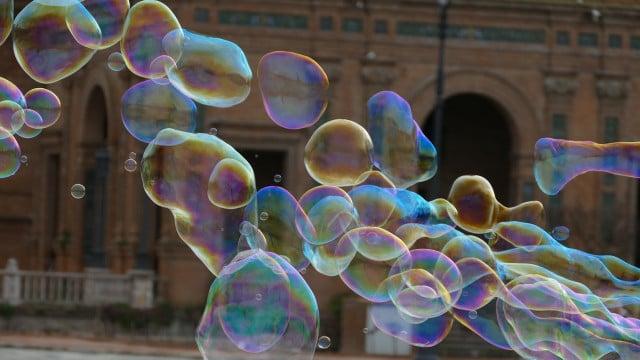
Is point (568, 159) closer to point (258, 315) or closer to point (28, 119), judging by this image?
point (258, 315)

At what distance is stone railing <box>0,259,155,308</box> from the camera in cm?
3119

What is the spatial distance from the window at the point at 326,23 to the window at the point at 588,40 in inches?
243

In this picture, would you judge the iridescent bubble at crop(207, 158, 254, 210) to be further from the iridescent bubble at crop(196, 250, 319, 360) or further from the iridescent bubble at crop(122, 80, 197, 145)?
the iridescent bubble at crop(196, 250, 319, 360)

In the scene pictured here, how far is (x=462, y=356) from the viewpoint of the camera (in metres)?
29.3

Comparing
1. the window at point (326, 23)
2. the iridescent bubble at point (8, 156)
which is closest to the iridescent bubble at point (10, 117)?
the iridescent bubble at point (8, 156)

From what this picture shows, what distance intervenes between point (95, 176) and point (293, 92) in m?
21.6

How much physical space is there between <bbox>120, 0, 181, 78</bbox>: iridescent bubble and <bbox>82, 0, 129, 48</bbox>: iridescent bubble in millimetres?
66

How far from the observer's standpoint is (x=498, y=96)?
33.2 meters

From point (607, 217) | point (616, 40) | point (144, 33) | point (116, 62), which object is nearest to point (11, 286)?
point (607, 217)

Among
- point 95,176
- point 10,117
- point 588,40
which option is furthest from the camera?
point 95,176


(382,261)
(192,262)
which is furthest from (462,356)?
(382,261)

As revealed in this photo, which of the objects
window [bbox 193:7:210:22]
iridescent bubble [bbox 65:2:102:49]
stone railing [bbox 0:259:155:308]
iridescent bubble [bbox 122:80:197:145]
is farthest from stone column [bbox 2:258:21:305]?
iridescent bubble [bbox 65:2:102:49]

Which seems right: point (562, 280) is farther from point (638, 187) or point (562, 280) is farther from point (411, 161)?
point (638, 187)

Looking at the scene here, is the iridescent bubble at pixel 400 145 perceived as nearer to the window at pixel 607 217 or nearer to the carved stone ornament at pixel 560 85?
the window at pixel 607 217
